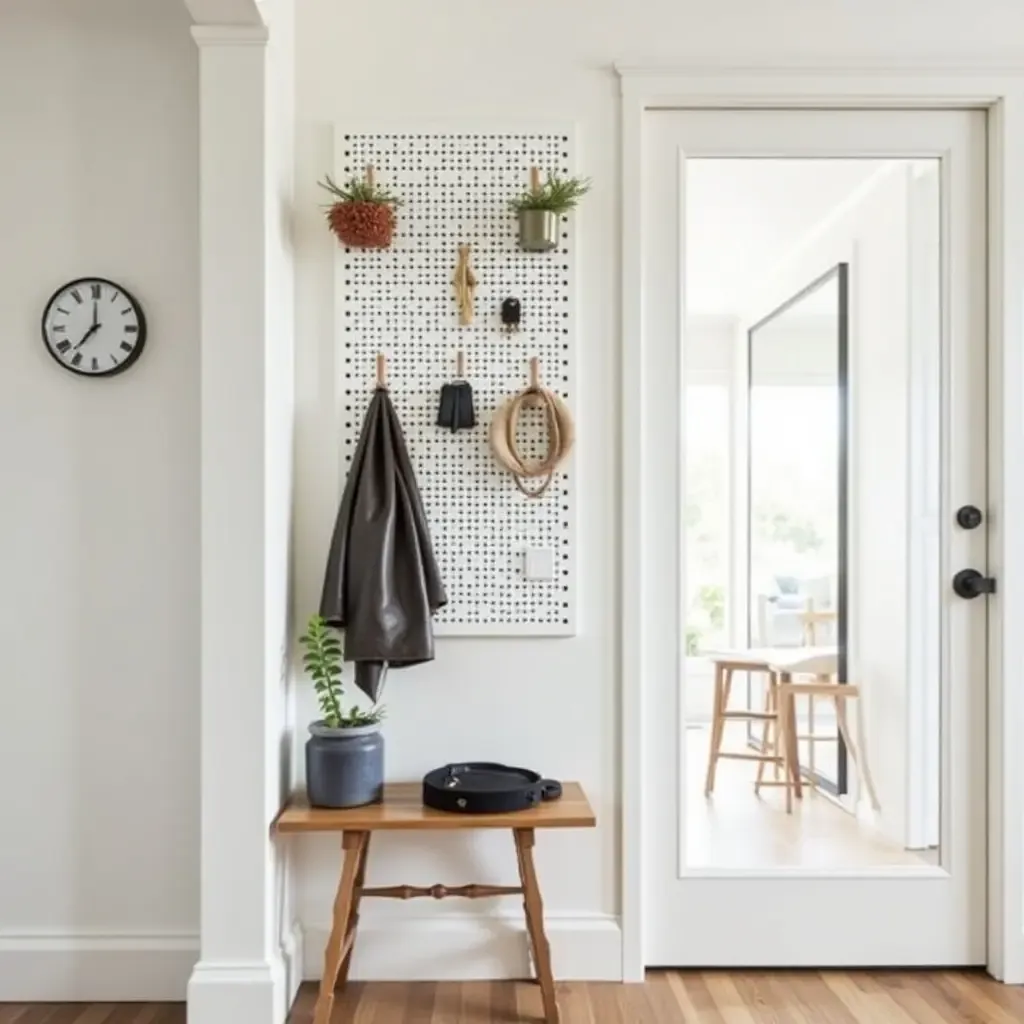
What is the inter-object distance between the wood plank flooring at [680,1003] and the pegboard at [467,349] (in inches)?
34.1

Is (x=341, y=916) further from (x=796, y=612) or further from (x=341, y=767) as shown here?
(x=796, y=612)

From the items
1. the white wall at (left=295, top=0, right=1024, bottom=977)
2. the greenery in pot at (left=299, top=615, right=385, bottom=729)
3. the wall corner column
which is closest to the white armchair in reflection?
the white wall at (left=295, top=0, right=1024, bottom=977)

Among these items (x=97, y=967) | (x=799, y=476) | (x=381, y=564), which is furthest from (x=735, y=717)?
(x=97, y=967)

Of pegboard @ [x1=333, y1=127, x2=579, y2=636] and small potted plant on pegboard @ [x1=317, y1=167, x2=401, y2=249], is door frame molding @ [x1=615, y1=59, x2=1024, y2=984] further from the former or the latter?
small potted plant on pegboard @ [x1=317, y1=167, x2=401, y2=249]

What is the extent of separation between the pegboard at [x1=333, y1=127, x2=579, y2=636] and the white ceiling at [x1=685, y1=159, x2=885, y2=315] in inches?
13.8

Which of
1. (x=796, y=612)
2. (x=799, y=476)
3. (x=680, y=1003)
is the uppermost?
(x=799, y=476)

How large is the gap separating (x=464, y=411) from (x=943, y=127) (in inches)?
56.1

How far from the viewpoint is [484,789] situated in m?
2.14

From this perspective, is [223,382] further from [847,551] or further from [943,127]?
[943,127]

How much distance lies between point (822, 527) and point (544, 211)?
1089mm

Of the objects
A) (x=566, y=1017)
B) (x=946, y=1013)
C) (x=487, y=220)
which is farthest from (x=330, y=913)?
(x=487, y=220)

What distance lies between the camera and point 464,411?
232 cm

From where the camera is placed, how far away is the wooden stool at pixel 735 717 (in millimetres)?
2465

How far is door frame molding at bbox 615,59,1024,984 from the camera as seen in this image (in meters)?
2.37
